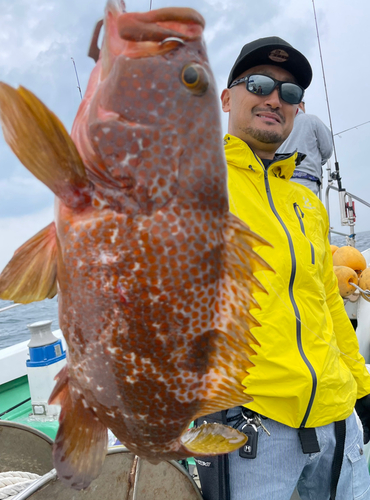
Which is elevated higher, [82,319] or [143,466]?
[82,319]

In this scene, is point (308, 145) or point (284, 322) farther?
point (308, 145)

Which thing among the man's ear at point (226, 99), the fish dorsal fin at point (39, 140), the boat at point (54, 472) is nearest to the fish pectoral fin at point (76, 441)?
the fish dorsal fin at point (39, 140)

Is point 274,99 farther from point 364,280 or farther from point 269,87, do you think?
point 364,280

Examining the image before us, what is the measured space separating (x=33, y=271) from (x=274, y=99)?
1749mm

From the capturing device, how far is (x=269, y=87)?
7.04 feet

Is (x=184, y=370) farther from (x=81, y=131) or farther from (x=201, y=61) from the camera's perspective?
(x=201, y=61)

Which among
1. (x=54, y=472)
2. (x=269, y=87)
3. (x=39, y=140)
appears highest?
(x=269, y=87)

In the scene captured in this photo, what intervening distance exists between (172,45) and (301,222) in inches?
57.1

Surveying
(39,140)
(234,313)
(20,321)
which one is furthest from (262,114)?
(20,321)

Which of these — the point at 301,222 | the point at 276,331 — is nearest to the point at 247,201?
the point at 301,222

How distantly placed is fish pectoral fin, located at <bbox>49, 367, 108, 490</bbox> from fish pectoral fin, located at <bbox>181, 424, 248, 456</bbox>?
286mm

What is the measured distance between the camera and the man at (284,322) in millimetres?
1856

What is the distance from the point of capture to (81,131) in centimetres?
94

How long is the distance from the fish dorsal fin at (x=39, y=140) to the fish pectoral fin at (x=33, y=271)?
0.18 meters
